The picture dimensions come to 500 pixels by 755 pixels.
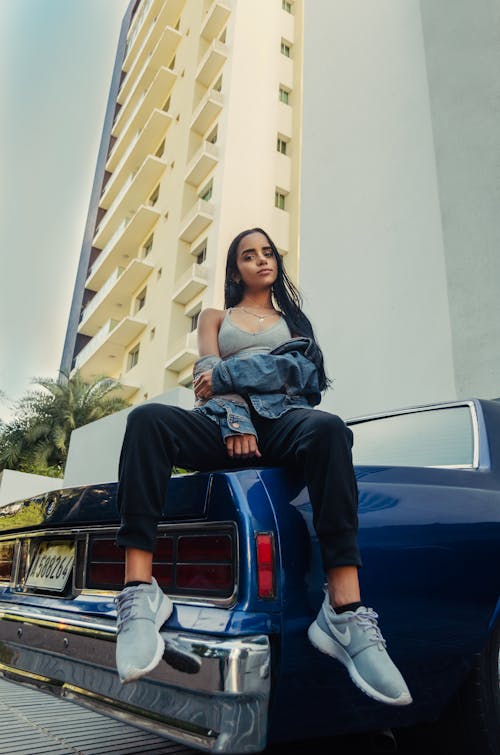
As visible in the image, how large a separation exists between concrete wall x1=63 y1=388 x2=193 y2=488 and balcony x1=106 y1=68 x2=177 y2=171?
814 inches

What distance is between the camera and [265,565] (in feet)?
4.91

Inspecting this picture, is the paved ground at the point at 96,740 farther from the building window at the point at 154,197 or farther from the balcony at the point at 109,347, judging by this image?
the building window at the point at 154,197

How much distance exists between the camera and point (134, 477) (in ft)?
5.17

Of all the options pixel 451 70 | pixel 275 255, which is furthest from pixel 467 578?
pixel 451 70

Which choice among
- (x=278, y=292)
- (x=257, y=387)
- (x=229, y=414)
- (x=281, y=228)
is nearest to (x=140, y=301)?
(x=281, y=228)

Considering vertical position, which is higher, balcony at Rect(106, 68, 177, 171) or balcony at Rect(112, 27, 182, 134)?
balcony at Rect(112, 27, 182, 134)

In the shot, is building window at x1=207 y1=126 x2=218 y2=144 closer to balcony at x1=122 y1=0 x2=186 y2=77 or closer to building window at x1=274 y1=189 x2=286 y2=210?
building window at x1=274 y1=189 x2=286 y2=210

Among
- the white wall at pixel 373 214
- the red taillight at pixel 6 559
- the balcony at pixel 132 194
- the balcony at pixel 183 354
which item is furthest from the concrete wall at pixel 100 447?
the balcony at pixel 132 194

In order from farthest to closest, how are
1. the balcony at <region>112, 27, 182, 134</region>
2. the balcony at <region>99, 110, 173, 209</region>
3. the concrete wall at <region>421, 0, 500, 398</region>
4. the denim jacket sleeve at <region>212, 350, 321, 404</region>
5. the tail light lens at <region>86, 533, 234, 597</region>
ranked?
the balcony at <region>112, 27, 182, 134</region>, the balcony at <region>99, 110, 173, 209</region>, the concrete wall at <region>421, 0, 500, 398</region>, the denim jacket sleeve at <region>212, 350, 321, 404</region>, the tail light lens at <region>86, 533, 234, 597</region>

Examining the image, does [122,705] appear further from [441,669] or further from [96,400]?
[96,400]

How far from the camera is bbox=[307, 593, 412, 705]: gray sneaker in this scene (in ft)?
4.56

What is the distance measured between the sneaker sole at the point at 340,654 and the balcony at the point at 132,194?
26.9 metres

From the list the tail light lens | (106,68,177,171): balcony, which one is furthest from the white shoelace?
(106,68,177,171): balcony

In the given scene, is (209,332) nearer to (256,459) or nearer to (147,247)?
(256,459)
